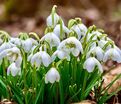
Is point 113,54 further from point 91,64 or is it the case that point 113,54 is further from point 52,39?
point 52,39

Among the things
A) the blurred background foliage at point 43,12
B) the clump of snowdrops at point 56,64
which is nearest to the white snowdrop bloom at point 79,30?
the clump of snowdrops at point 56,64

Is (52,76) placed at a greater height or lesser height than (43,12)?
lesser

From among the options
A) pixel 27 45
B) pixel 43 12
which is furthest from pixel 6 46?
pixel 43 12

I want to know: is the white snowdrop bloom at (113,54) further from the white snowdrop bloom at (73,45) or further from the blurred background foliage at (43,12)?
the blurred background foliage at (43,12)

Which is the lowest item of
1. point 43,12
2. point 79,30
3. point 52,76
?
point 52,76

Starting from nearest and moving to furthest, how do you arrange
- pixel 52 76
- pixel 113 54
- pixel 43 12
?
pixel 52 76
pixel 113 54
pixel 43 12

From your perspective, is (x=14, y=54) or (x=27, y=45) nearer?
(x=14, y=54)

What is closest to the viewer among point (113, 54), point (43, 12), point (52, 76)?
point (52, 76)

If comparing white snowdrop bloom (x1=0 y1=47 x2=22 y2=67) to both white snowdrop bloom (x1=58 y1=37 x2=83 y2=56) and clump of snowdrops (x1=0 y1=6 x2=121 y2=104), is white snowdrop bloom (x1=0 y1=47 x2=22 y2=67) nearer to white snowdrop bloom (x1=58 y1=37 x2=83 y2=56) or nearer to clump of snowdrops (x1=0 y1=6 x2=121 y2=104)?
clump of snowdrops (x1=0 y1=6 x2=121 y2=104)
